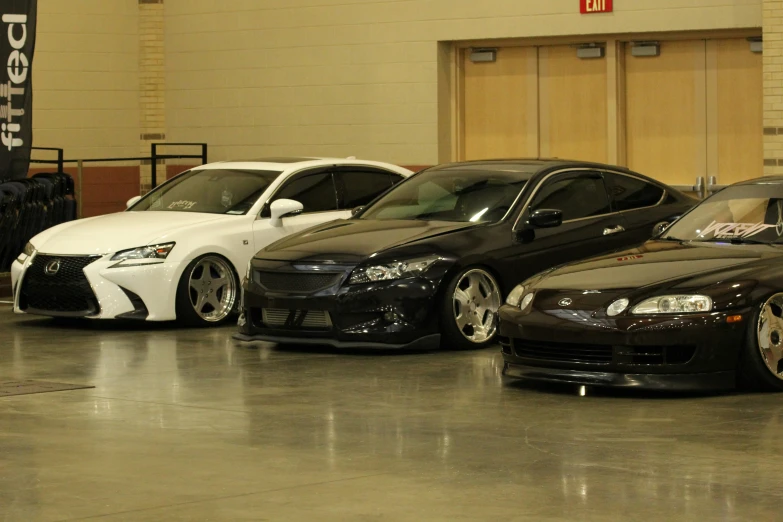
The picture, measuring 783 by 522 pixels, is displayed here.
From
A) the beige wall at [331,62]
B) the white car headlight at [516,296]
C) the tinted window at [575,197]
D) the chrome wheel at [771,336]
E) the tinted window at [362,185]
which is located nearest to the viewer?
the chrome wheel at [771,336]

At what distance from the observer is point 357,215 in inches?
494

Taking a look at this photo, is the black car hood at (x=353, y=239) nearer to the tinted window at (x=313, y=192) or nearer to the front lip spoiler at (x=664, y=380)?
the tinted window at (x=313, y=192)

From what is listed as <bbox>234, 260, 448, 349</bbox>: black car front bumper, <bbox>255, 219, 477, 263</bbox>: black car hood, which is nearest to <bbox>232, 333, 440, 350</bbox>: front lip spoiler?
<bbox>234, 260, 448, 349</bbox>: black car front bumper

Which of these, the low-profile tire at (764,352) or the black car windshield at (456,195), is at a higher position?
the black car windshield at (456,195)

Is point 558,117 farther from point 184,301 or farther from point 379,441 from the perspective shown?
point 379,441

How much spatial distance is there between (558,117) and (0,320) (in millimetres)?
8592

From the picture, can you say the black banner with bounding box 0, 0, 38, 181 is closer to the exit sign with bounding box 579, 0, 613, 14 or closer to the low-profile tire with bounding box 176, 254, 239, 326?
the low-profile tire with bounding box 176, 254, 239, 326

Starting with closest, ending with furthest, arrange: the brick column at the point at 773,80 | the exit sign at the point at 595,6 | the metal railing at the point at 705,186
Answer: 1. the brick column at the point at 773,80
2. the metal railing at the point at 705,186
3. the exit sign at the point at 595,6

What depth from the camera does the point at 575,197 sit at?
40.0ft

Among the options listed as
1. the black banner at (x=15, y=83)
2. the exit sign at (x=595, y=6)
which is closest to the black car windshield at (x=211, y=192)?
the black banner at (x=15, y=83)

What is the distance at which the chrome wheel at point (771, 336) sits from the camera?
28.9ft

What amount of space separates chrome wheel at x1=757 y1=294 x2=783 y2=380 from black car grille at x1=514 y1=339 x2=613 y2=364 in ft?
2.92

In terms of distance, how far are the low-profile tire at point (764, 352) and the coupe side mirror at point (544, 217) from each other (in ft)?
8.96

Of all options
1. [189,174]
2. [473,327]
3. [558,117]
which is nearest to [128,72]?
[558,117]
